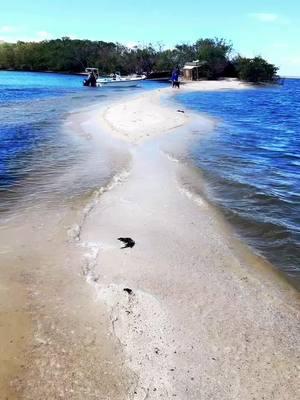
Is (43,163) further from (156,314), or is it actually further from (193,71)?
(193,71)

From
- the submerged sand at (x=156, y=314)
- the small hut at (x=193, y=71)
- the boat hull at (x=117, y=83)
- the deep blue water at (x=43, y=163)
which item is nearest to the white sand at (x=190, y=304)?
the submerged sand at (x=156, y=314)

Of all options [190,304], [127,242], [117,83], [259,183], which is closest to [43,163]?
[259,183]

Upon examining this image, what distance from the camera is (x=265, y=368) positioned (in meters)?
4.90

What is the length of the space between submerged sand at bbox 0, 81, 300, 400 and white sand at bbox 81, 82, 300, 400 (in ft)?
0.05

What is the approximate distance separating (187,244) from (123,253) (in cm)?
129

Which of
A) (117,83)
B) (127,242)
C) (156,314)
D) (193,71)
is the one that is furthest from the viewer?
(193,71)

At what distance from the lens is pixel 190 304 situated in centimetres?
614

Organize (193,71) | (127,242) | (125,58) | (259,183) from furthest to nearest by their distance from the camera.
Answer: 1. (125,58)
2. (193,71)
3. (259,183)
4. (127,242)

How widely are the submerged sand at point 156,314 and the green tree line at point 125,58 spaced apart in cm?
9200

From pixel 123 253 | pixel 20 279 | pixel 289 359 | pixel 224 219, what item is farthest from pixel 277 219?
pixel 20 279

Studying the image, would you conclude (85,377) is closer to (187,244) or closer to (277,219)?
(187,244)

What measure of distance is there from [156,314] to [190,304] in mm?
562

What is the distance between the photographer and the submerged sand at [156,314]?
15.1ft

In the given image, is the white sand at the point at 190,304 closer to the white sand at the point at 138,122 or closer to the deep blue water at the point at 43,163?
the deep blue water at the point at 43,163
